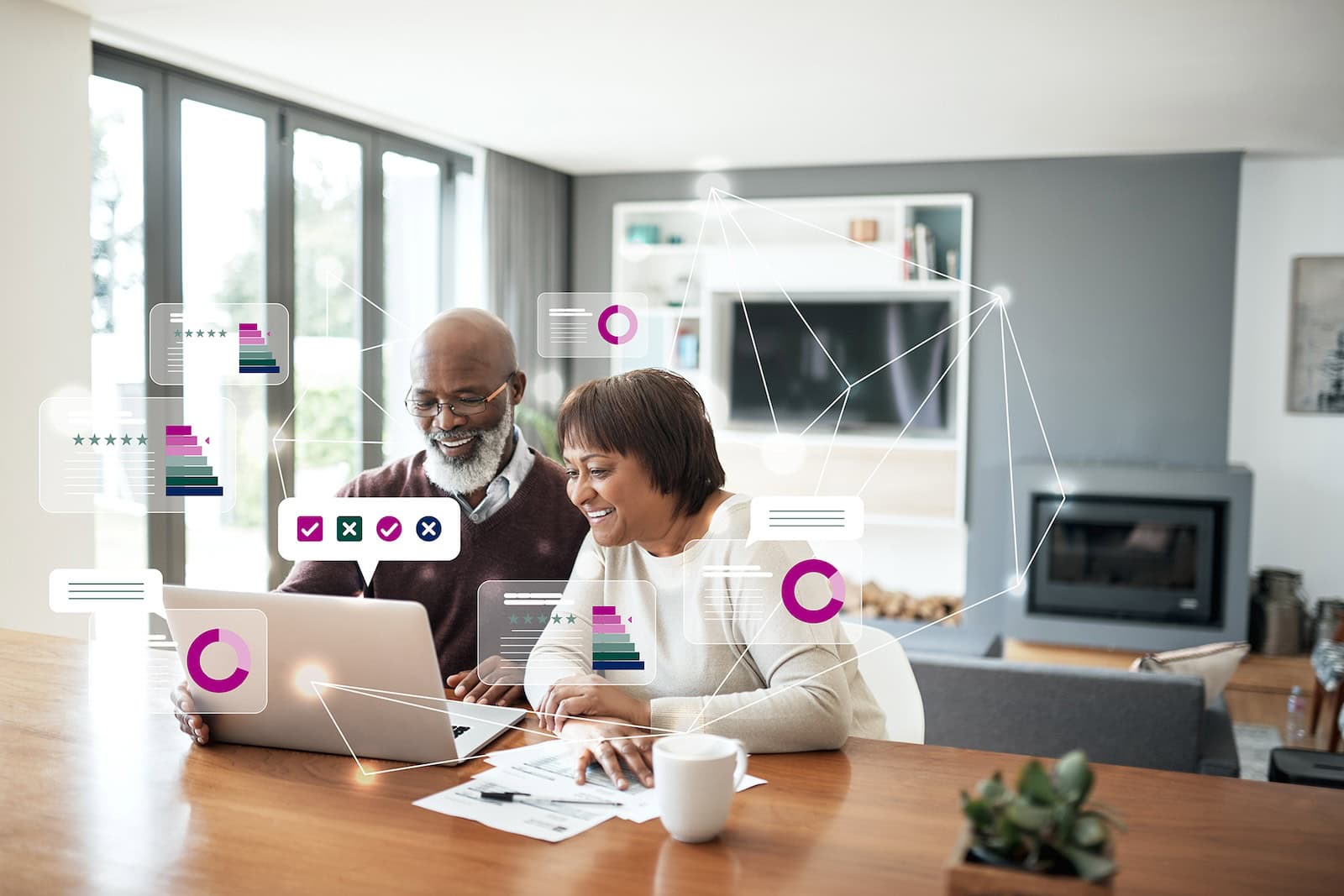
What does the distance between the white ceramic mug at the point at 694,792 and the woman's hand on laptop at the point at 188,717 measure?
0.67m

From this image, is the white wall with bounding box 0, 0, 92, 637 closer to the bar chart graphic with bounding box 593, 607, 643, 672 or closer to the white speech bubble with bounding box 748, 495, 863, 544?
the bar chart graphic with bounding box 593, 607, 643, 672

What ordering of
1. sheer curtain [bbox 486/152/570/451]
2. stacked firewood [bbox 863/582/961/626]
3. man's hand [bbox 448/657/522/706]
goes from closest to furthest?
man's hand [bbox 448/657/522/706] → sheer curtain [bbox 486/152/570/451] → stacked firewood [bbox 863/582/961/626]

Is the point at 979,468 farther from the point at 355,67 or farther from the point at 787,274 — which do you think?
the point at 355,67

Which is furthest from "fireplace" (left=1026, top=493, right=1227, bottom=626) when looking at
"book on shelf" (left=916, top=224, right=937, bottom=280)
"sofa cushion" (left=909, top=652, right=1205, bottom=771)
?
"sofa cushion" (left=909, top=652, right=1205, bottom=771)

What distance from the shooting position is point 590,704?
4.63 feet

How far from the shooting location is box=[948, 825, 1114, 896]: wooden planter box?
88 centimetres

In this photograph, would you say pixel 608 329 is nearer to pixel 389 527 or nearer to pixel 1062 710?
pixel 389 527

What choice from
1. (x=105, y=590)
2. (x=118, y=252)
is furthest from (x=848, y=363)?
(x=105, y=590)

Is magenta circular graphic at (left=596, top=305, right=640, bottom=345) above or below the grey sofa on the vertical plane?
above

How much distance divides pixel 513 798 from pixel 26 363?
256 cm

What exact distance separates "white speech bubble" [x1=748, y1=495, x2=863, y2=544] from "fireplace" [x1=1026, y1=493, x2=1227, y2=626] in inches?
157

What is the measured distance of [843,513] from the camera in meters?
1.45

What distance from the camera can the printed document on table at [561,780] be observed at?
1.27 meters

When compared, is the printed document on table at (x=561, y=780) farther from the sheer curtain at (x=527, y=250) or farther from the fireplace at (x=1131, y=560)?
the fireplace at (x=1131, y=560)
